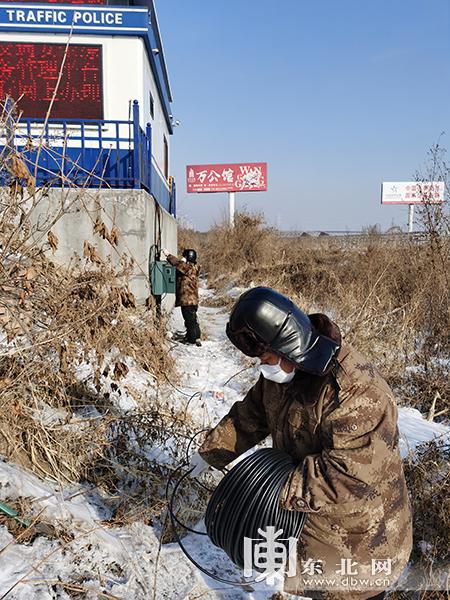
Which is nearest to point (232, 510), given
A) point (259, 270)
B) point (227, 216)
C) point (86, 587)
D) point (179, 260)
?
point (86, 587)

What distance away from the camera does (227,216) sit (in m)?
21.9

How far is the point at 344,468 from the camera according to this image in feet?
4.73

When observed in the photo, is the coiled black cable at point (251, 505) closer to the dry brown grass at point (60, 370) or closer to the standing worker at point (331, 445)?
the standing worker at point (331, 445)

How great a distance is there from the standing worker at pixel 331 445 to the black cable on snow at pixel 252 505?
0.25 ft

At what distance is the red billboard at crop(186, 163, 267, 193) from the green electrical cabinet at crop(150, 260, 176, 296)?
24.0 metres

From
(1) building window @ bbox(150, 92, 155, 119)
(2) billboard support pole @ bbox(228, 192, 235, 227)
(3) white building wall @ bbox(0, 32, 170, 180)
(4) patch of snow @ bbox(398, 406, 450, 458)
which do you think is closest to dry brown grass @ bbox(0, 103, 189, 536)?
(4) patch of snow @ bbox(398, 406, 450, 458)

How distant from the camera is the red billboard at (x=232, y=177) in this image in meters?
30.0

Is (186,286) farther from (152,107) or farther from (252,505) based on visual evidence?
(252,505)

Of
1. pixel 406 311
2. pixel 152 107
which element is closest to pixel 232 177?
pixel 152 107

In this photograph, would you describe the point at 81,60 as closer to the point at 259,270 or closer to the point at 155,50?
the point at 155,50

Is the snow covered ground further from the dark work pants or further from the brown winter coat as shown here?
the dark work pants

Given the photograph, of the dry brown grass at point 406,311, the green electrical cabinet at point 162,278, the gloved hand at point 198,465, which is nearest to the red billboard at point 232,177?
the dry brown grass at point 406,311

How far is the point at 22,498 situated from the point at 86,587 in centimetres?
67

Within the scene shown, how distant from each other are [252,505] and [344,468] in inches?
17.9
